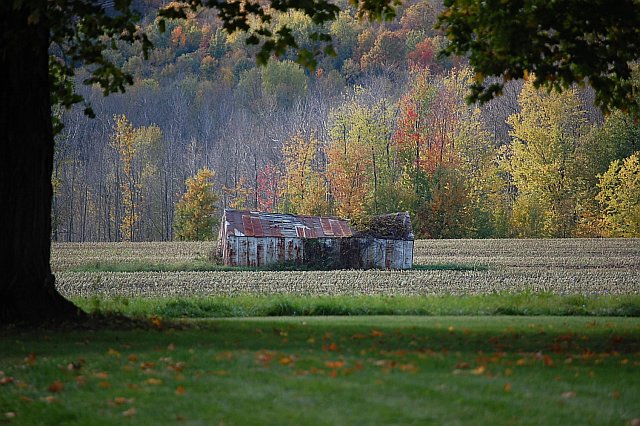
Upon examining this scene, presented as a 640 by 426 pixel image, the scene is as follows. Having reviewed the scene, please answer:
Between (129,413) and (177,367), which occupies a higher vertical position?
(177,367)

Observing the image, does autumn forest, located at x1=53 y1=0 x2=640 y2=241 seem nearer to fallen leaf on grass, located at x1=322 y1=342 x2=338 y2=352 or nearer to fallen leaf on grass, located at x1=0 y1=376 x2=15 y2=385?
fallen leaf on grass, located at x1=322 y1=342 x2=338 y2=352

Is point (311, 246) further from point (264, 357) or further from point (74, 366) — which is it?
point (74, 366)

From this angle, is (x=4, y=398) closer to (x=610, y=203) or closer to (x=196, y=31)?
(x=610, y=203)

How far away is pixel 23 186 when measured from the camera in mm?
15680

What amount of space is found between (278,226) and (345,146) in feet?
A: 111

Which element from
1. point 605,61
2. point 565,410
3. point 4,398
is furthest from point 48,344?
point 605,61

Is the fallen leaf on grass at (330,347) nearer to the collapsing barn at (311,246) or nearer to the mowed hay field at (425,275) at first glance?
the mowed hay field at (425,275)

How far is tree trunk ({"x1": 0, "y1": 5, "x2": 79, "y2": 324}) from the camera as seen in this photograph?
15562 mm

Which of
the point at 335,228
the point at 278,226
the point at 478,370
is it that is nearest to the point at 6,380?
the point at 478,370

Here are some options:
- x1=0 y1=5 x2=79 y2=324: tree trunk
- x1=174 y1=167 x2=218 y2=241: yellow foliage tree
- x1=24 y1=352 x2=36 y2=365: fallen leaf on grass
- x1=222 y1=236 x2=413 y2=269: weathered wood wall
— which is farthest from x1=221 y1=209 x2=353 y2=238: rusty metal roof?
x1=24 y1=352 x2=36 y2=365: fallen leaf on grass

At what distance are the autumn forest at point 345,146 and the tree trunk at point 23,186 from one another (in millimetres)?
20639

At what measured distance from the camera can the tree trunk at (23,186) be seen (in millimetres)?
15562

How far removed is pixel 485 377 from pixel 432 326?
534cm

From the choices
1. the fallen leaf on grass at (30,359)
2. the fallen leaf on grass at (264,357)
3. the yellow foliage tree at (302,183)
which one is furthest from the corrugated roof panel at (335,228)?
the fallen leaf on grass at (264,357)
